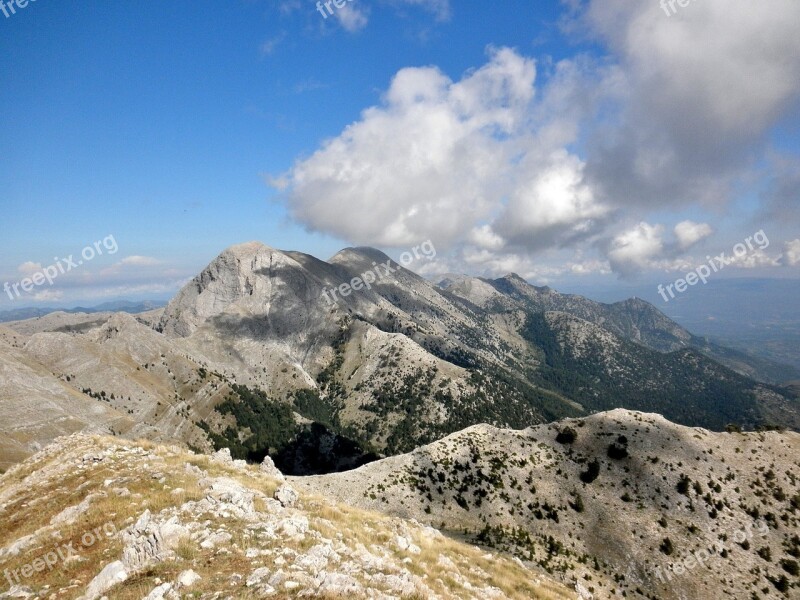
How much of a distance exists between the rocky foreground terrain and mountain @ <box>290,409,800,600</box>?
115 ft

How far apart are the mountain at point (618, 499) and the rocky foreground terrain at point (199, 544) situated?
34.9 meters

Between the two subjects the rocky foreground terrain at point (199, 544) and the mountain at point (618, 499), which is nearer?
the rocky foreground terrain at point (199, 544)

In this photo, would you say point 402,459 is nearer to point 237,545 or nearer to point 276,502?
point 276,502

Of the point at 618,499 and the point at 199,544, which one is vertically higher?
the point at 199,544

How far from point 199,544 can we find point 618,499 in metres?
81.7

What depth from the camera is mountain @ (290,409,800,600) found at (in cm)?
5934

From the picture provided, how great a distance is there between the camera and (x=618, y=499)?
72.8m

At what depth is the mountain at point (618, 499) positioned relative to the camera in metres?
59.3

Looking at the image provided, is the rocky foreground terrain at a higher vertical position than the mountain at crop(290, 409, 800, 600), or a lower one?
higher

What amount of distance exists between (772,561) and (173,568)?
9315 cm

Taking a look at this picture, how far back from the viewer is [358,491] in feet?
244

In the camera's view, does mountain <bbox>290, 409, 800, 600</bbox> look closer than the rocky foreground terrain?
No

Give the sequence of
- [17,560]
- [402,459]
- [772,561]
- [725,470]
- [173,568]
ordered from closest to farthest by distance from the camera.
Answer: [173,568] → [17,560] → [772,561] → [725,470] → [402,459]

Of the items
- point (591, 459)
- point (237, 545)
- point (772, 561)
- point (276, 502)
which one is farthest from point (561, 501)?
point (237, 545)
